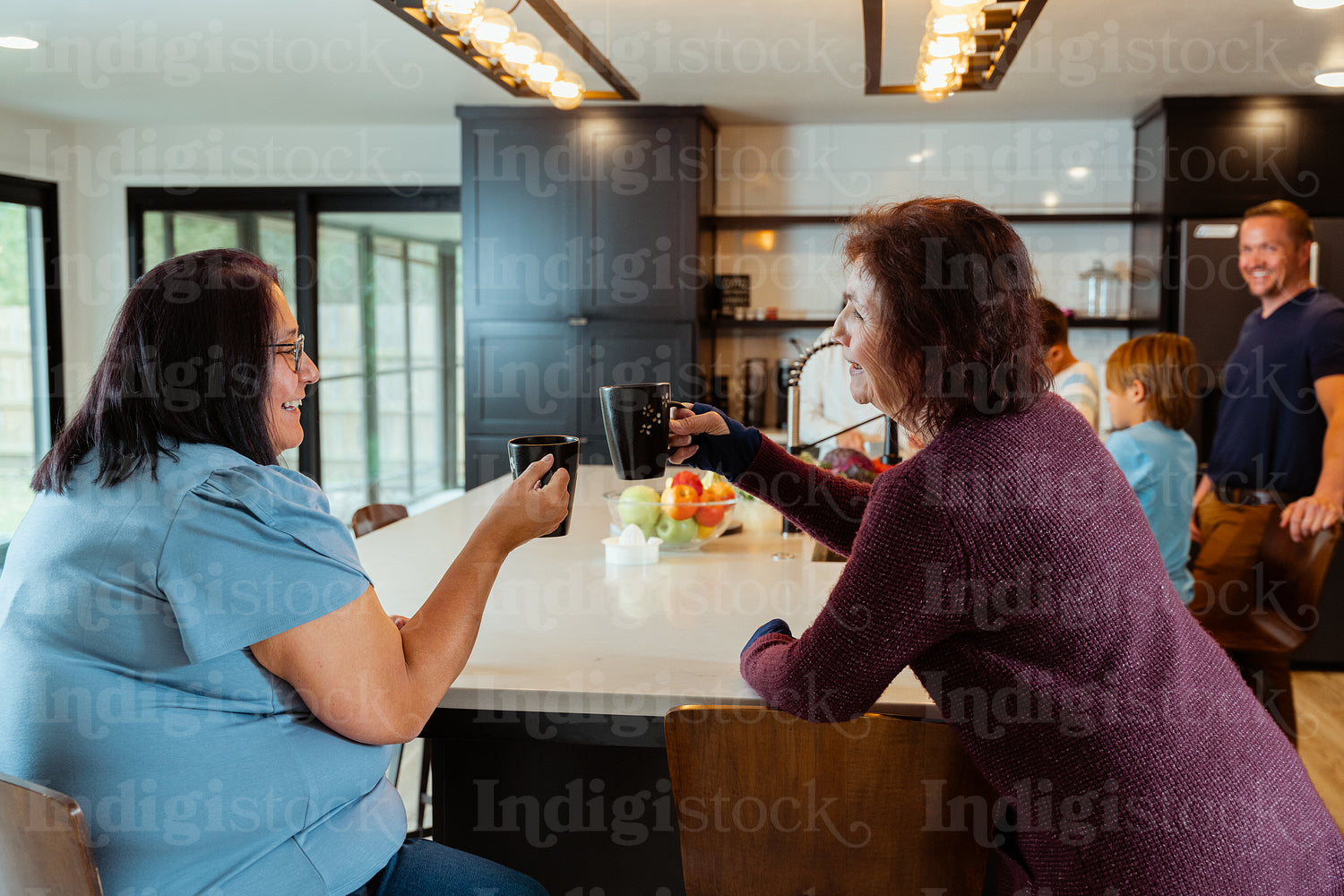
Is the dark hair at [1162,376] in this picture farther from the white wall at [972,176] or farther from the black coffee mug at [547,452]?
the white wall at [972,176]

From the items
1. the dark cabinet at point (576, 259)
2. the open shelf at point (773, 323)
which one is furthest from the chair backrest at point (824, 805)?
the open shelf at point (773, 323)

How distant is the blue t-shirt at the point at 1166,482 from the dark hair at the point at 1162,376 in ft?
0.12

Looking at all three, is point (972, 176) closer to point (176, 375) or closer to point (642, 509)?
point (642, 509)

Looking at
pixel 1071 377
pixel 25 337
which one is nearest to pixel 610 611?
pixel 1071 377

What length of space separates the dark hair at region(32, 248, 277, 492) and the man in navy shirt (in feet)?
7.56

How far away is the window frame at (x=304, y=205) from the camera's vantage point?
5.48m

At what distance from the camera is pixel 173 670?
101cm

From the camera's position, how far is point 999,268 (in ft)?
3.30

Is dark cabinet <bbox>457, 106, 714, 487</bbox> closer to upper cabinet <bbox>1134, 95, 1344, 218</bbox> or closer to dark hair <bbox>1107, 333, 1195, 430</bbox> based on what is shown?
upper cabinet <bbox>1134, 95, 1344, 218</bbox>

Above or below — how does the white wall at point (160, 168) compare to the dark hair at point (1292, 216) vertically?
above

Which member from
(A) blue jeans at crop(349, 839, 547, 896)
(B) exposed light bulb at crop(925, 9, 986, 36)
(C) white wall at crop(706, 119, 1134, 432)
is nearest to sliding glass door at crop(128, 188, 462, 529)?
(C) white wall at crop(706, 119, 1134, 432)

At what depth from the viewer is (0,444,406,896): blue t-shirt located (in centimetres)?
99

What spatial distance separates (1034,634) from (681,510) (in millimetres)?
1137

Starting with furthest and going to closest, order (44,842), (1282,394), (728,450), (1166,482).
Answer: (1282,394), (1166,482), (728,450), (44,842)
